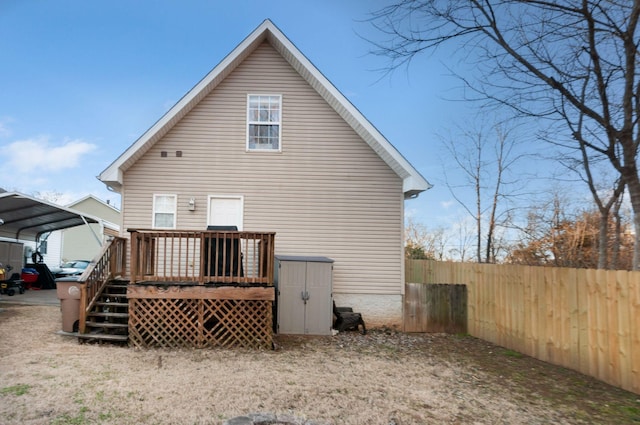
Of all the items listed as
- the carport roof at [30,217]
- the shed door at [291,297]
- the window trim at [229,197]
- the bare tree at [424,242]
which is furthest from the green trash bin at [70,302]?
the bare tree at [424,242]

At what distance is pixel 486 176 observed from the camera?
16750 millimetres

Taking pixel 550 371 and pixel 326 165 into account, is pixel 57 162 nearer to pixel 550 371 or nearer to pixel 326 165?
pixel 326 165

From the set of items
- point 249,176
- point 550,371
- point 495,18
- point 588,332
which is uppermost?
point 495,18

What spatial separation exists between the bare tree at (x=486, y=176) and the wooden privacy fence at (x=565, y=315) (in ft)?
24.5

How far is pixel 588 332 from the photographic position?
6105 mm

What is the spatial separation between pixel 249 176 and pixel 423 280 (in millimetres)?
6640

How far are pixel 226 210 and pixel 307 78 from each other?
3.98m

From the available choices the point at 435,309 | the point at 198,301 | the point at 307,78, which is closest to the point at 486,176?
the point at 435,309

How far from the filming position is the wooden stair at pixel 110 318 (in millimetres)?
7448

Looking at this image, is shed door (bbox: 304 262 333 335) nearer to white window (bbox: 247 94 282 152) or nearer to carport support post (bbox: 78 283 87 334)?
white window (bbox: 247 94 282 152)

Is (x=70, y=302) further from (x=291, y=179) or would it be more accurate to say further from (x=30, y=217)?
(x=30, y=217)

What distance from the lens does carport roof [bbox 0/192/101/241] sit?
1154 cm

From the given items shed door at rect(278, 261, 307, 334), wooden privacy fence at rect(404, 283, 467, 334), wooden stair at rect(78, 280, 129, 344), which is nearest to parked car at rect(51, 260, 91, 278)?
wooden stair at rect(78, 280, 129, 344)

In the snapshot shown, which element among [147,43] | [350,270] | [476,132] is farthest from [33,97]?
[476,132]
